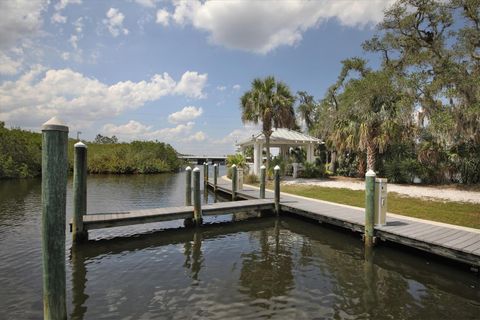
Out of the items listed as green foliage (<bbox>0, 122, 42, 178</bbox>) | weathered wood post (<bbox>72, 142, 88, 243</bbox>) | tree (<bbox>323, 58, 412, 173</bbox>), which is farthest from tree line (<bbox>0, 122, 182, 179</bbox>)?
tree (<bbox>323, 58, 412, 173</bbox>)

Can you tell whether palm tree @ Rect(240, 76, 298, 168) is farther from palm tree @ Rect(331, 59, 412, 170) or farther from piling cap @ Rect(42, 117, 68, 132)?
piling cap @ Rect(42, 117, 68, 132)

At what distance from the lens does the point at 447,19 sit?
19.4m

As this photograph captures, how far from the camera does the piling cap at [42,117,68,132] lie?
3799 millimetres

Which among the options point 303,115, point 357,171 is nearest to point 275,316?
point 357,171

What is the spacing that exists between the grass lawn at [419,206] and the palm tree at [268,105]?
6.25 meters

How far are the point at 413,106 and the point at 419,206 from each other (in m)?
8.99

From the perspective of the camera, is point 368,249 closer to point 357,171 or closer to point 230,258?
point 230,258

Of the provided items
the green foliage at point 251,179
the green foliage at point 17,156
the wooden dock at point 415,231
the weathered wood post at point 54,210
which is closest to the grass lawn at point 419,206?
the wooden dock at point 415,231

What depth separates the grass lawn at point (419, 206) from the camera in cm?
981

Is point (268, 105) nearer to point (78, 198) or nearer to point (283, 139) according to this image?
point (283, 139)

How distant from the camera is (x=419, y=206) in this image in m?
11.8

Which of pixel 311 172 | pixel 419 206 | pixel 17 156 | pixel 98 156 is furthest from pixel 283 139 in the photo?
pixel 98 156

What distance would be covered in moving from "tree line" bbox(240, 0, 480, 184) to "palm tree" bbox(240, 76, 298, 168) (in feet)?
0.22

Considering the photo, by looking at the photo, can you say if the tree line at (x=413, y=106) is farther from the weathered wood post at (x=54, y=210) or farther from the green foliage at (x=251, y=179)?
the weathered wood post at (x=54, y=210)
